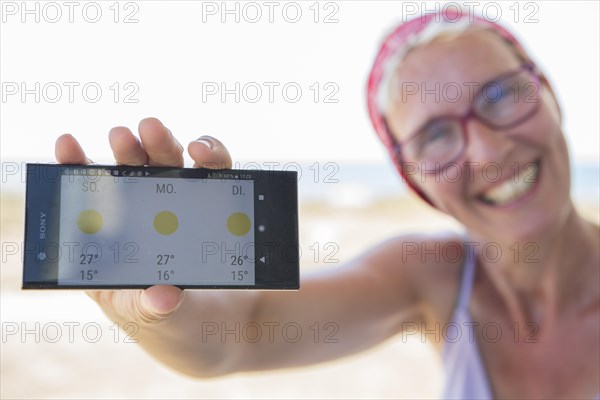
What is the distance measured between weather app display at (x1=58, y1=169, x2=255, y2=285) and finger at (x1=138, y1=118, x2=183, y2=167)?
0.02 metres

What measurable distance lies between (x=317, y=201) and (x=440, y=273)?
357 centimetres

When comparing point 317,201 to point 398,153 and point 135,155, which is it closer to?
point 398,153

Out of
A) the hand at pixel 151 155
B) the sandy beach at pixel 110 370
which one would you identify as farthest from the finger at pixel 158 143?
the sandy beach at pixel 110 370

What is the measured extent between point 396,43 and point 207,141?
13.6 inches

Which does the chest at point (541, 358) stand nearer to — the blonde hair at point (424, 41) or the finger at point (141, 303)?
the blonde hair at point (424, 41)

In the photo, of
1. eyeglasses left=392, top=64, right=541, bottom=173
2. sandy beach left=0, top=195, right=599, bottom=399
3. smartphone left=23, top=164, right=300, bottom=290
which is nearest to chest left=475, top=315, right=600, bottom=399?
eyeglasses left=392, top=64, right=541, bottom=173

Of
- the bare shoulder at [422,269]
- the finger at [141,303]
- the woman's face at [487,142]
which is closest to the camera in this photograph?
the finger at [141,303]

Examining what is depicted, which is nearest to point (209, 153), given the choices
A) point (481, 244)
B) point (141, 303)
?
point (141, 303)

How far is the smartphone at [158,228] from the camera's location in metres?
0.50

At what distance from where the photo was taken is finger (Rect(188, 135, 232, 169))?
0.51 meters

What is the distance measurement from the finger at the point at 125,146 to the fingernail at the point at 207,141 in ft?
0.16

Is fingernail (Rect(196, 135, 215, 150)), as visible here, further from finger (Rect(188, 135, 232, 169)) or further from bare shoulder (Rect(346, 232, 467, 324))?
bare shoulder (Rect(346, 232, 467, 324))

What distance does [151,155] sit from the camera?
0.51 metres

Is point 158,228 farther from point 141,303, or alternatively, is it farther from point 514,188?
point 514,188
